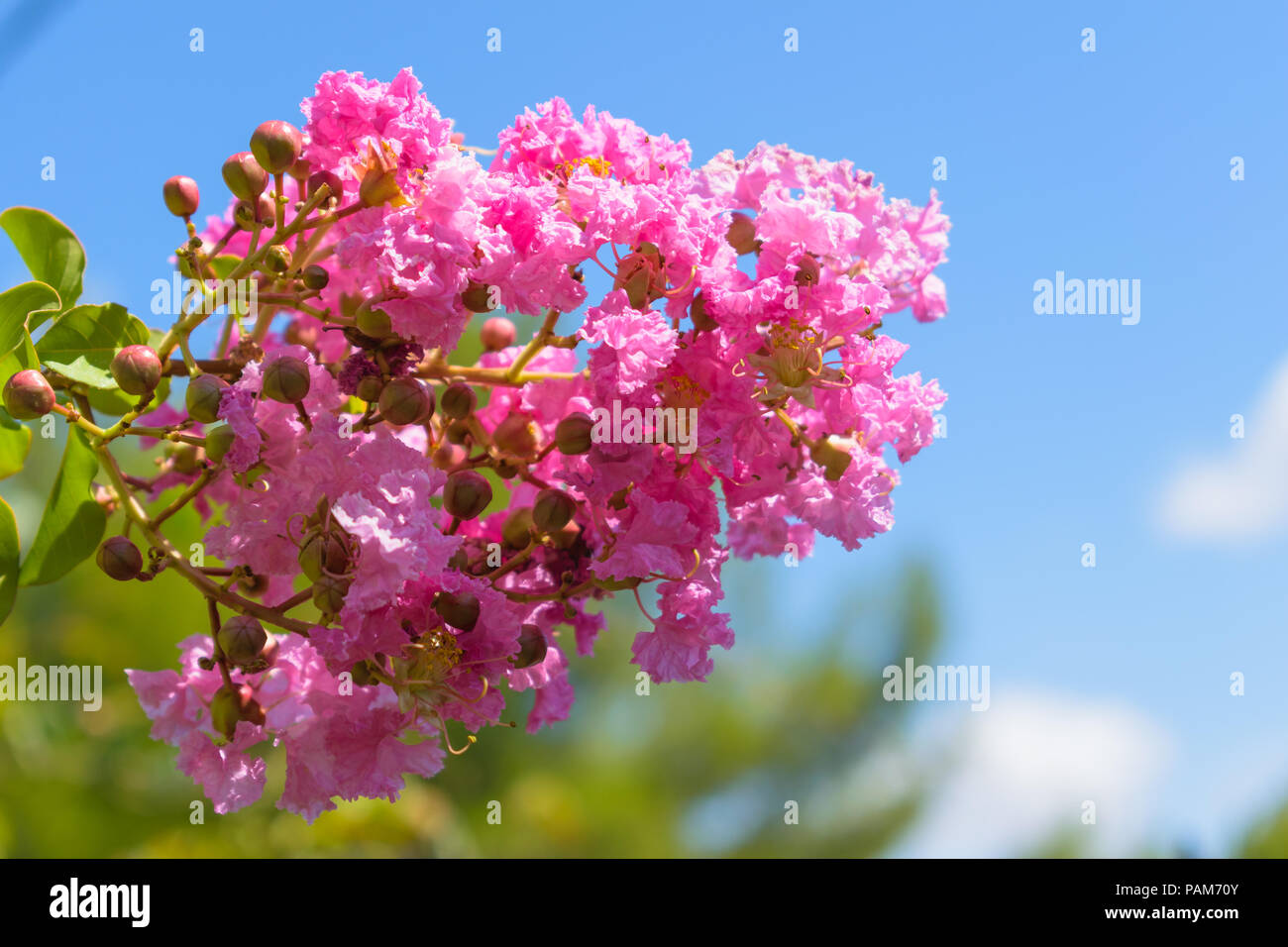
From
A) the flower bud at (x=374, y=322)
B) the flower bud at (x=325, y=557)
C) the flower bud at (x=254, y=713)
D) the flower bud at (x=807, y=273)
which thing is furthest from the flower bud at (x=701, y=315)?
the flower bud at (x=254, y=713)

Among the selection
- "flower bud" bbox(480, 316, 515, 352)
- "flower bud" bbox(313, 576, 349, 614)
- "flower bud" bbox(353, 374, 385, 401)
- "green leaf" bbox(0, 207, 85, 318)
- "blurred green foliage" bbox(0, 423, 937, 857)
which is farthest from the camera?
"blurred green foliage" bbox(0, 423, 937, 857)

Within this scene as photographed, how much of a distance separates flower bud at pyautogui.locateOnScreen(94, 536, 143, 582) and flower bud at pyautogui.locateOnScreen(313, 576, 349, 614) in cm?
28

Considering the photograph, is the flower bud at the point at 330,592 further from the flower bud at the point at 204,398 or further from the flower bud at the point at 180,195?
the flower bud at the point at 180,195

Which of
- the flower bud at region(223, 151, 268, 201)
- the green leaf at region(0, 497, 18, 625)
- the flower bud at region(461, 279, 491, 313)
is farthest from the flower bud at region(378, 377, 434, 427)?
the green leaf at region(0, 497, 18, 625)

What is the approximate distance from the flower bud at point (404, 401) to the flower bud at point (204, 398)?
0.60 feet

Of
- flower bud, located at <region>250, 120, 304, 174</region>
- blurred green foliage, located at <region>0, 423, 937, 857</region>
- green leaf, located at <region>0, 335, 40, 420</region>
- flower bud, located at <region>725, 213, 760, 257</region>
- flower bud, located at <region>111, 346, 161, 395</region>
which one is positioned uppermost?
A: flower bud, located at <region>250, 120, 304, 174</region>

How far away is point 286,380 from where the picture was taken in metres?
1.23

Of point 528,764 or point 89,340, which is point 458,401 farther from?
point 528,764

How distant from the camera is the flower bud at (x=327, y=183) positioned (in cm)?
130

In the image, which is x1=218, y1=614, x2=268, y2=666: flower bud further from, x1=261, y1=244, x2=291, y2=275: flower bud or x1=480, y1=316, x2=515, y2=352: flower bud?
x1=480, y1=316, x2=515, y2=352: flower bud

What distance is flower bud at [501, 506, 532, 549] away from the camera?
55.3 inches

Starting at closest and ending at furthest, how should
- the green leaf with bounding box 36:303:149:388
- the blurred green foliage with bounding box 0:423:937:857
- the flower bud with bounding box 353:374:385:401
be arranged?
the flower bud with bounding box 353:374:385:401 → the green leaf with bounding box 36:303:149:388 → the blurred green foliage with bounding box 0:423:937:857

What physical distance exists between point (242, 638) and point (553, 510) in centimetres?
37
